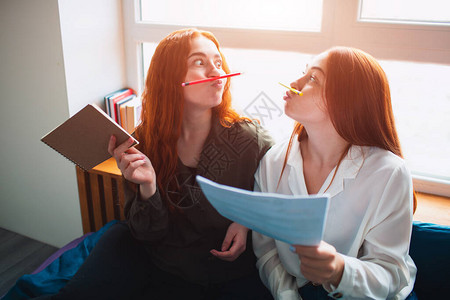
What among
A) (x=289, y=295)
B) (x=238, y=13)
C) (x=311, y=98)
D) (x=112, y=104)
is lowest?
(x=289, y=295)

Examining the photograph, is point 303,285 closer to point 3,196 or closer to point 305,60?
point 305,60

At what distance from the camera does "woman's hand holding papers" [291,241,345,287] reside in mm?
854

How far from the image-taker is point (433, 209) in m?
1.59

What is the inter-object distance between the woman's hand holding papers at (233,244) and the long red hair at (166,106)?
0.94 ft

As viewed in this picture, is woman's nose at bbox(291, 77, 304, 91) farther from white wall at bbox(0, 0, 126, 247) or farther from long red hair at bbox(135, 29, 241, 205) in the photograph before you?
white wall at bbox(0, 0, 126, 247)

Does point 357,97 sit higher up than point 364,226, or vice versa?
point 357,97

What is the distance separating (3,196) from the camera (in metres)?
2.32

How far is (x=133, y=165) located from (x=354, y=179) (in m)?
0.65

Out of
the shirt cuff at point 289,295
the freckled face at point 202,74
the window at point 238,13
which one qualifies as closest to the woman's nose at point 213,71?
the freckled face at point 202,74

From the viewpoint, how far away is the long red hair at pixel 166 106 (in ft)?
4.18

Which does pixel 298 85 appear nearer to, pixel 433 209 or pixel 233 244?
pixel 233 244

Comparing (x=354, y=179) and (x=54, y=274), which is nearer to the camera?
(x=354, y=179)

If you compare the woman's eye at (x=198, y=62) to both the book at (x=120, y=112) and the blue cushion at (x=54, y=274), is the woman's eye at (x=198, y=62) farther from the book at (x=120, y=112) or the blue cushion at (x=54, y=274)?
the blue cushion at (x=54, y=274)

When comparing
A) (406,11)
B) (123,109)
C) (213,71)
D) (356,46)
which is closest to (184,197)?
(213,71)
